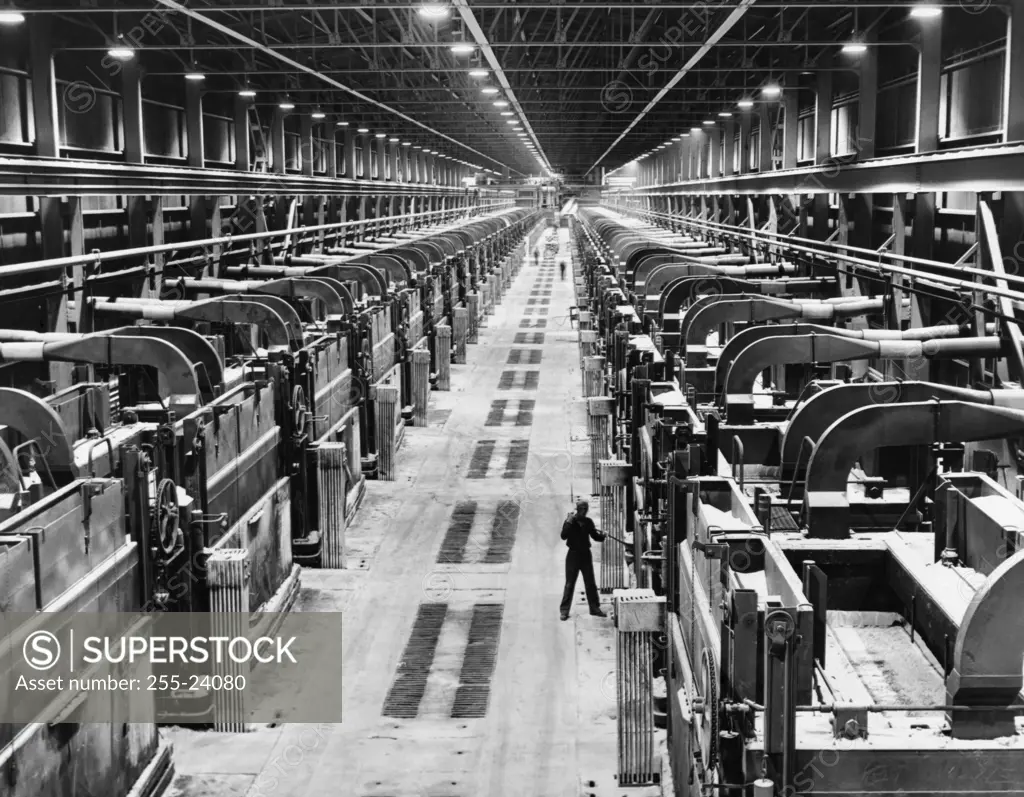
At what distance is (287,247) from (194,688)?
59.8 feet

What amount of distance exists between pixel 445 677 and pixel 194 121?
1939cm

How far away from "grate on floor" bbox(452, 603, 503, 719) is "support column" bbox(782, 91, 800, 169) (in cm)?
1983

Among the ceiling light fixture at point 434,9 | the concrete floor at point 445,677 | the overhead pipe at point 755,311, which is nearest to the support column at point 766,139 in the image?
the concrete floor at point 445,677

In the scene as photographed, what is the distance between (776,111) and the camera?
3766cm

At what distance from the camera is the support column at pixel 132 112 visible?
23.9 meters

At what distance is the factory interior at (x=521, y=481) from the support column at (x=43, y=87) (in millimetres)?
57

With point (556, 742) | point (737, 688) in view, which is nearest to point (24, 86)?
point (556, 742)

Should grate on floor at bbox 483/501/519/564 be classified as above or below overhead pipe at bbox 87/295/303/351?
below

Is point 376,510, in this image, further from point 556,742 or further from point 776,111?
point 776,111

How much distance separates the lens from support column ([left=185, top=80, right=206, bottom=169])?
28.5m

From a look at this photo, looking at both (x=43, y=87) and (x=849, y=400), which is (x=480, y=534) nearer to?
(x=849, y=400)

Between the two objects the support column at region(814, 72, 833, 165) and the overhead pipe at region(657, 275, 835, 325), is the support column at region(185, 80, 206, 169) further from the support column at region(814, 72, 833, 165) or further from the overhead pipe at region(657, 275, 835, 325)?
the support column at region(814, 72, 833, 165)

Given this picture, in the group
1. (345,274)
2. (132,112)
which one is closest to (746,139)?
(345,274)

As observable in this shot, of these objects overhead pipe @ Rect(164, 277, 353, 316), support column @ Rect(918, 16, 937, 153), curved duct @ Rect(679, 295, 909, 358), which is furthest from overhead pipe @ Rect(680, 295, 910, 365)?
overhead pipe @ Rect(164, 277, 353, 316)
